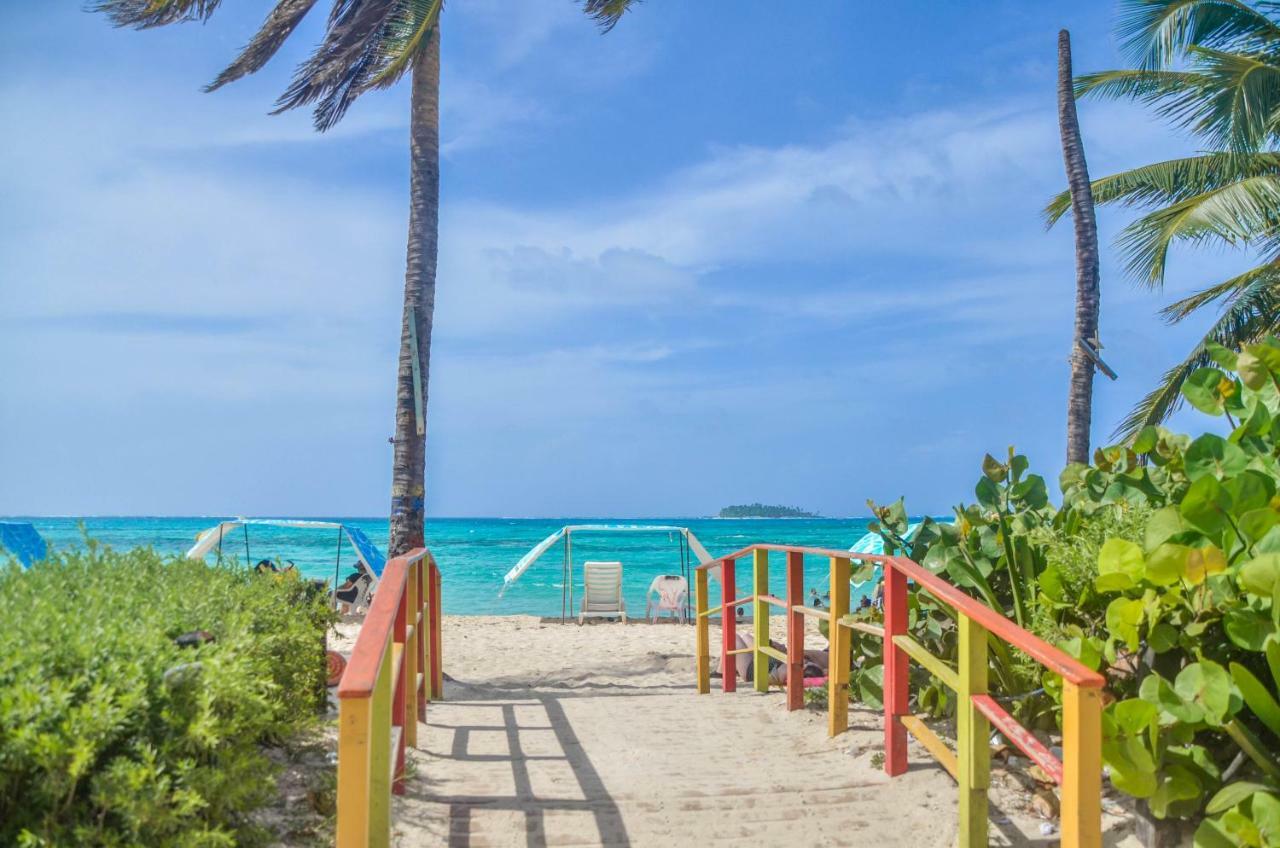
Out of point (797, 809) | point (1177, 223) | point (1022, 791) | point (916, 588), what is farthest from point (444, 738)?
point (1177, 223)

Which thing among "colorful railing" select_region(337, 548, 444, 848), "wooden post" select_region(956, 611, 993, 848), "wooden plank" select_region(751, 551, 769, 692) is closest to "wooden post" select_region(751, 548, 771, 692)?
"wooden plank" select_region(751, 551, 769, 692)

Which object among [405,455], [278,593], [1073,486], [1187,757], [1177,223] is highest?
[1177,223]

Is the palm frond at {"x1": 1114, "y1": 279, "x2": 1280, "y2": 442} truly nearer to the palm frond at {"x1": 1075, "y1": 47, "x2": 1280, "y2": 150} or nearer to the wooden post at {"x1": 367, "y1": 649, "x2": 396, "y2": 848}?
the palm frond at {"x1": 1075, "y1": 47, "x2": 1280, "y2": 150}

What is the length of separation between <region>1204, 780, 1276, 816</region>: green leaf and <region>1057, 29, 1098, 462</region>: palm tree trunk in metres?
7.24

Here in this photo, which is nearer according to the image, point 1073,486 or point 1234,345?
point 1073,486

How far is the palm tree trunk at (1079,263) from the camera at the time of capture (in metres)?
9.70

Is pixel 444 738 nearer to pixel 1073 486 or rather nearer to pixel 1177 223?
pixel 1073 486

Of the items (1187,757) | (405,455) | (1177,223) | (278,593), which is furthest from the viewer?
(1177,223)

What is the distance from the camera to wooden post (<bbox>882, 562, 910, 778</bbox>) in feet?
13.9

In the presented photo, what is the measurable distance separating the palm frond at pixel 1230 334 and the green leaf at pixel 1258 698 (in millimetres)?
10251

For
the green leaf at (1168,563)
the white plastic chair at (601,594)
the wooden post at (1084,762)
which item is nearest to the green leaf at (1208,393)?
the green leaf at (1168,563)

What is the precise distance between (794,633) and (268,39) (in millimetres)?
7108

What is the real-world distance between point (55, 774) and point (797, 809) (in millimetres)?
2715

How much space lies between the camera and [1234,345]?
1236cm
